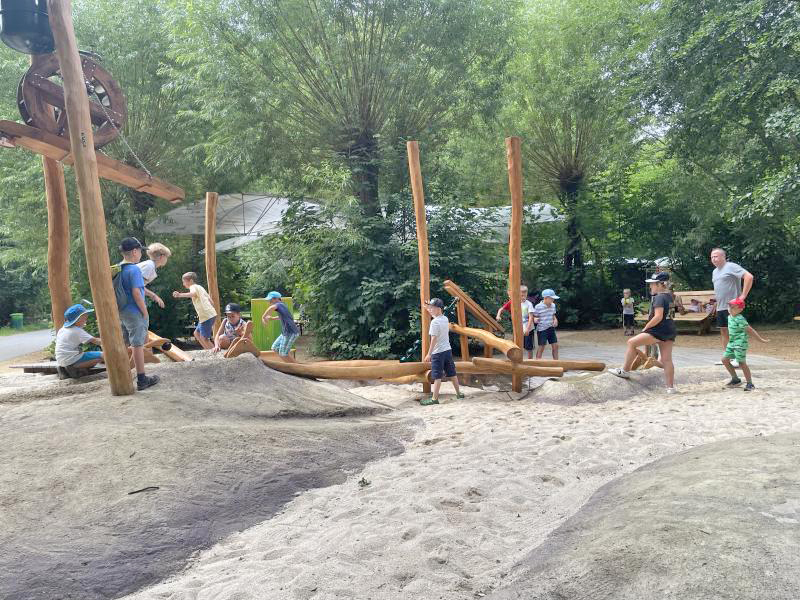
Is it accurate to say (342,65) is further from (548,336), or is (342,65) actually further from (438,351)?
(438,351)

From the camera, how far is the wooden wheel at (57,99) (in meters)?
6.14

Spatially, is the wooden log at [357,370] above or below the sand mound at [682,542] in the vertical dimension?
above

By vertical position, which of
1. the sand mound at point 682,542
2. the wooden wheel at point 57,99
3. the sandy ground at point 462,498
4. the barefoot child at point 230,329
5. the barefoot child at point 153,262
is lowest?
the sandy ground at point 462,498

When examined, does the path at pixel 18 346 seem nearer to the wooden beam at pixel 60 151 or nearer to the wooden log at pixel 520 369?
the wooden beam at pixel 60 151

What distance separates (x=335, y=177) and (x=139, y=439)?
32.1ft

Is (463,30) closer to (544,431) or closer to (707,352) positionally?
(707,352)

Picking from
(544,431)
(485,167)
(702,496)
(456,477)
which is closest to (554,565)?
(702,496)

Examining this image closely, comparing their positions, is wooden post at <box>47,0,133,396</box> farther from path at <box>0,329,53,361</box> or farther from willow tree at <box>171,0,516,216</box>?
path at <box>0,329,53,361</box>

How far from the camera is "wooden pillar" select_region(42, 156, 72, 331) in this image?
8078mm

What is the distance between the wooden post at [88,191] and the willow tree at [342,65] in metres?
7.57

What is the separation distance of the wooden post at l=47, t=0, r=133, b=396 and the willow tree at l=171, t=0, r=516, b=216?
7.57m

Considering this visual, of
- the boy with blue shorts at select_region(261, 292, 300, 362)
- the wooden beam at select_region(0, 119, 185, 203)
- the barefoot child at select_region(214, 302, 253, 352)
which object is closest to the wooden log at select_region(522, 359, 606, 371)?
the boy with blue shorts at select_region(261, 292, 300, 362)

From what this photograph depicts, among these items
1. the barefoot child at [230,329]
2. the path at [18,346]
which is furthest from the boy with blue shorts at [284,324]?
the path at [18,346]

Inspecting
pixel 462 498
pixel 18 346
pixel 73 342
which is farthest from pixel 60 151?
pixel 18 346
